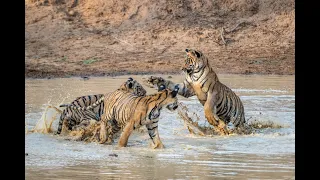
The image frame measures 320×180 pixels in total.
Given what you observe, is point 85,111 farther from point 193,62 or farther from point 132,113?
point 193,62

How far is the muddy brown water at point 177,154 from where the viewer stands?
7805 millimetres

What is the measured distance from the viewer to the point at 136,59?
18.2 metres

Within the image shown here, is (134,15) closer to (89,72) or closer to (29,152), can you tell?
(89,72)

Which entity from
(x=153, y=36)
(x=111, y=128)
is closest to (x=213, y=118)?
(x=111, y=128)

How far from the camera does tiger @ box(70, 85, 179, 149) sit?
29.4 ft

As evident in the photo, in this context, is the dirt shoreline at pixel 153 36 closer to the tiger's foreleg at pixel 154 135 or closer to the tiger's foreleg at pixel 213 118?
the tiger's foreleg at pixel 213 118

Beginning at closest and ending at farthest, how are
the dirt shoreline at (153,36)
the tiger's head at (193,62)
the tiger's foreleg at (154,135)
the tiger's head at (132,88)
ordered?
the tiger's foreleg at (154,135) < the tiger's head at (132,88) < the tiger's head at (193,62) < the dirt shoreline at (153,36)

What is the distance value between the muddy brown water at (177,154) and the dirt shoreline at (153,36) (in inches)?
200

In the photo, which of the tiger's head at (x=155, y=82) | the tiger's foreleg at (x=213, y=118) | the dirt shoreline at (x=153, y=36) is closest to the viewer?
the tiger's foreleg at (x=213, y=118)

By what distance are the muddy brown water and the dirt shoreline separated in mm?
5078

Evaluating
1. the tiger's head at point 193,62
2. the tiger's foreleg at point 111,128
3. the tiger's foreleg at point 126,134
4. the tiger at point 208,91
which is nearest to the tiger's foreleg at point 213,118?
the tiger at point 208,91
